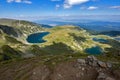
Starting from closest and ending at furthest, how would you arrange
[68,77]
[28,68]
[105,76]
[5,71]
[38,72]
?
[105,76]
[68,77]
[38,72]
[28,68]
[5,71]

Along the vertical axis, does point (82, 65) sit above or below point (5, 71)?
above

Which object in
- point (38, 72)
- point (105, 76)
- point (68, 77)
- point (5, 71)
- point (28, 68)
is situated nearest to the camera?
point (105, 76)

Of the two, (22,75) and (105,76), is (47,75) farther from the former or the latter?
(105,76)

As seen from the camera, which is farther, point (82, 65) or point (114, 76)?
point (82, 65)

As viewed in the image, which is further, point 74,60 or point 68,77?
point 74,60

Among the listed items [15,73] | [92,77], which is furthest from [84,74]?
[15,73]

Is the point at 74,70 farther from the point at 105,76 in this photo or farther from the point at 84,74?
the point at 105,76

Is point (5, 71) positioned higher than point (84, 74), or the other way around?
point (84, 74)

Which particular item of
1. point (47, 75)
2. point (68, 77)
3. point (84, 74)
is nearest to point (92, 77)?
point (84, 74)

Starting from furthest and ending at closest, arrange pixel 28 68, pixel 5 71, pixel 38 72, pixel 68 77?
pixel 5 71, pixel 28 68, pixel 38 72, pixel 68 77
